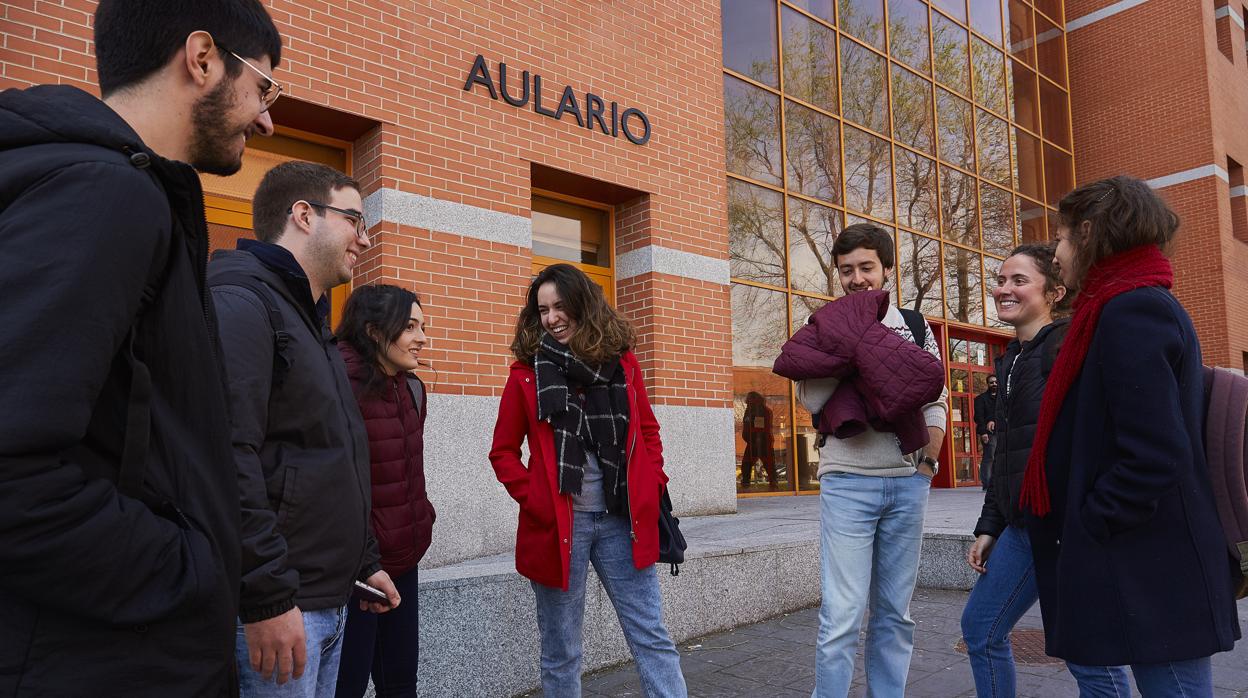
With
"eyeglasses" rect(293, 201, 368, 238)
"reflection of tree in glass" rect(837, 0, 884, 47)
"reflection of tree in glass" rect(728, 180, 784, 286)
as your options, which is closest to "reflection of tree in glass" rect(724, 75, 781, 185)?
"reflection of tree in glass" rect(728, 180, 784, 286)

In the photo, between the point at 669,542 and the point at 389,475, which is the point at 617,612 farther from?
the point at 389,475

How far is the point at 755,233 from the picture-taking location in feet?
37.0

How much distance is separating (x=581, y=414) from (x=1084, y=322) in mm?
1837

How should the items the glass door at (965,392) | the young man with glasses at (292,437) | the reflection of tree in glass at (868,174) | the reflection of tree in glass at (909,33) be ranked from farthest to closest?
the glass door at (965,392)
the reflection of tree in glass at (909,33)
the reflection of tree in glass at (868,174)
the young man with glasses at (292,437)

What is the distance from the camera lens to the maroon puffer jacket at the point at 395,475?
3254mm

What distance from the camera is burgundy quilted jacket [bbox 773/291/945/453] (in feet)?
11.1

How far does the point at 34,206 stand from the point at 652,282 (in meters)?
7.16

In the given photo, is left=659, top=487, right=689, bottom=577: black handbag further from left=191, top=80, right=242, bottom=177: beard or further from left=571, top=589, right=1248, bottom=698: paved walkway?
left=191, top=80, right=242, bottom=177: beard

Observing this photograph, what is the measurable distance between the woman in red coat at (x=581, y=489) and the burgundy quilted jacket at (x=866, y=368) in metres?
0.72

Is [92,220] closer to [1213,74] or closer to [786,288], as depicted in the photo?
[786,288]

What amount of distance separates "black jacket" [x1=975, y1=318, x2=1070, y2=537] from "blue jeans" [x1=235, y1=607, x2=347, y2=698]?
7.96 feet

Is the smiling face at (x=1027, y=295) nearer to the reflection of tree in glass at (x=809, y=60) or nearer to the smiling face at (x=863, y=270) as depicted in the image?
the smiling face at (x=863, y=270)

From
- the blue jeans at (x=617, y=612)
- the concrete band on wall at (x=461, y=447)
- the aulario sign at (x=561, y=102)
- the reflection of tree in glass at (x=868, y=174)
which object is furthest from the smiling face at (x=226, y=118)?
the reflection of tree in glass at (x=868, y=174)

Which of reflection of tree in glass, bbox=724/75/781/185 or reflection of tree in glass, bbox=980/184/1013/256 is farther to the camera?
reflection of tree in glass, bbox=980/184/1013/256
